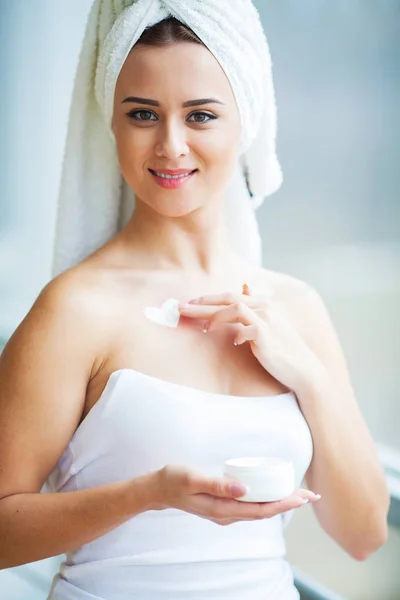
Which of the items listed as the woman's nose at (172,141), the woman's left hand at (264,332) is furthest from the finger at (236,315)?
the woman's nose at (172,141)

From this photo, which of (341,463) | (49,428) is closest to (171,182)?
(49,428)

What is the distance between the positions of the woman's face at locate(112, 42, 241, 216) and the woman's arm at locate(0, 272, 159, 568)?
0.77 ft

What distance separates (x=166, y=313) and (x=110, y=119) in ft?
1.21

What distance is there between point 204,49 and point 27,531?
0.82 metres

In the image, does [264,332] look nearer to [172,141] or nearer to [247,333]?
[247,333]

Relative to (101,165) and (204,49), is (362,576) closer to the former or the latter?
(101,165)

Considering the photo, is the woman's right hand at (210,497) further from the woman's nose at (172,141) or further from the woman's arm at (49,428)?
the woman's nose at (172,141)

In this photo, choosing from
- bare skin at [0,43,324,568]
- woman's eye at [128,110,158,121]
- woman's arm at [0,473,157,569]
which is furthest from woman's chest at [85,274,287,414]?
woman's eye at [128,110,158,121]

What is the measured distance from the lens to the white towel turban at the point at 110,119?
1358mm

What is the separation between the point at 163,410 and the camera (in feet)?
4.19

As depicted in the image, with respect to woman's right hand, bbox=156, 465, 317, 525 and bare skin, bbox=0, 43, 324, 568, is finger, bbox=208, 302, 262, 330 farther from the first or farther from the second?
woman's right hand, bbox=156, 465, 317, 525

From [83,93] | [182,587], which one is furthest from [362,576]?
[83,93]

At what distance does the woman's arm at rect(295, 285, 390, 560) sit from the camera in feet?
4.64

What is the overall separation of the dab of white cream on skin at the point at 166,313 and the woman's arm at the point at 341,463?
0.25m
